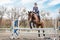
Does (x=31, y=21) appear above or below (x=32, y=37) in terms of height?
above

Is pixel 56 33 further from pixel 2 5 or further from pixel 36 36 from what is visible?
pixel 2 5

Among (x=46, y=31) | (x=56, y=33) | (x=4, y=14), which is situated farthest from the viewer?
(x=4, y=14)

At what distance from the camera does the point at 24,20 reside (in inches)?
159

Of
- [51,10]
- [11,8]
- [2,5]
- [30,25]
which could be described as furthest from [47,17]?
[2,5]

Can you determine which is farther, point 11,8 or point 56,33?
point 11,8

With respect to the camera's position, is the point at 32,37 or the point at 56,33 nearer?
the point at 56,33

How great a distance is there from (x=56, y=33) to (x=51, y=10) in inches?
25.8

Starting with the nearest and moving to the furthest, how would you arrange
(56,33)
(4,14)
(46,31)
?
1. (56,33)
2. (46,31)
3. (4,14)

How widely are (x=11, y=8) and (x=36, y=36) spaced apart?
37.0 inches

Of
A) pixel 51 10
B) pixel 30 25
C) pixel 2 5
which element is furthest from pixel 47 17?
pixel 2 5

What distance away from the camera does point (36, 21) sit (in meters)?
3.90

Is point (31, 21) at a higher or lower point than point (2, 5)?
lower

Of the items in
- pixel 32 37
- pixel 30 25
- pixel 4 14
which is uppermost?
pixel 4 14

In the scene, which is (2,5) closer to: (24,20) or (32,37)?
(24,20)
